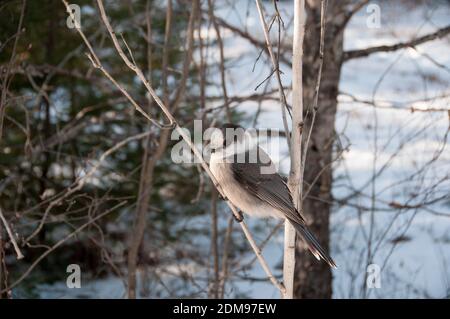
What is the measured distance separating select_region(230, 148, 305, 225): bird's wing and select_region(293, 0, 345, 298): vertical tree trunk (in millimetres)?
1187

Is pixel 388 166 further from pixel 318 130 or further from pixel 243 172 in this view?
pixel 243 172

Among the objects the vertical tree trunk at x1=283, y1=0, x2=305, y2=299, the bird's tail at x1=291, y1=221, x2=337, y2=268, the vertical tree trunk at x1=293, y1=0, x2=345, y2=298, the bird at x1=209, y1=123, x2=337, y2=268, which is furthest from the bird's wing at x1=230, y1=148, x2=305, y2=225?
the vertical tree trunk at x1=293, y1=0, x2=345, y2=298

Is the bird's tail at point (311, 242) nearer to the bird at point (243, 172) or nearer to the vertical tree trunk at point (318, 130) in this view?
the bird at point (243, 172)

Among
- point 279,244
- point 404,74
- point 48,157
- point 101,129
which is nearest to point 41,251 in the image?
point 48,157

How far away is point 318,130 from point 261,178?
1.44m

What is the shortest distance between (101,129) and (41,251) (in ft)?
4.23

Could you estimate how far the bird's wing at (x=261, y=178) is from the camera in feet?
11.8

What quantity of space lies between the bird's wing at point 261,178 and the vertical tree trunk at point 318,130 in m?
1.19

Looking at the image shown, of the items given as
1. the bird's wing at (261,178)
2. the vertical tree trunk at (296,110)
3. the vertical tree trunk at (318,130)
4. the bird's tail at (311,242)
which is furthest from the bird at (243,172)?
the vertical tree trunk at (318,130)

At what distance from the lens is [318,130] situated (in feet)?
16.4

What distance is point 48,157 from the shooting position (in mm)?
6207

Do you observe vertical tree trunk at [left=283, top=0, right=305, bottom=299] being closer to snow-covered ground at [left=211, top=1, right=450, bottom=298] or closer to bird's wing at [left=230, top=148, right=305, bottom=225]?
A: bird's wing at [left=230, top=148, right=305, bottom=225]

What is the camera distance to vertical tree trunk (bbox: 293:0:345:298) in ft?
16.2

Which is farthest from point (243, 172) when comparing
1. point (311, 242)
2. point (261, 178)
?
point (311, 242)
